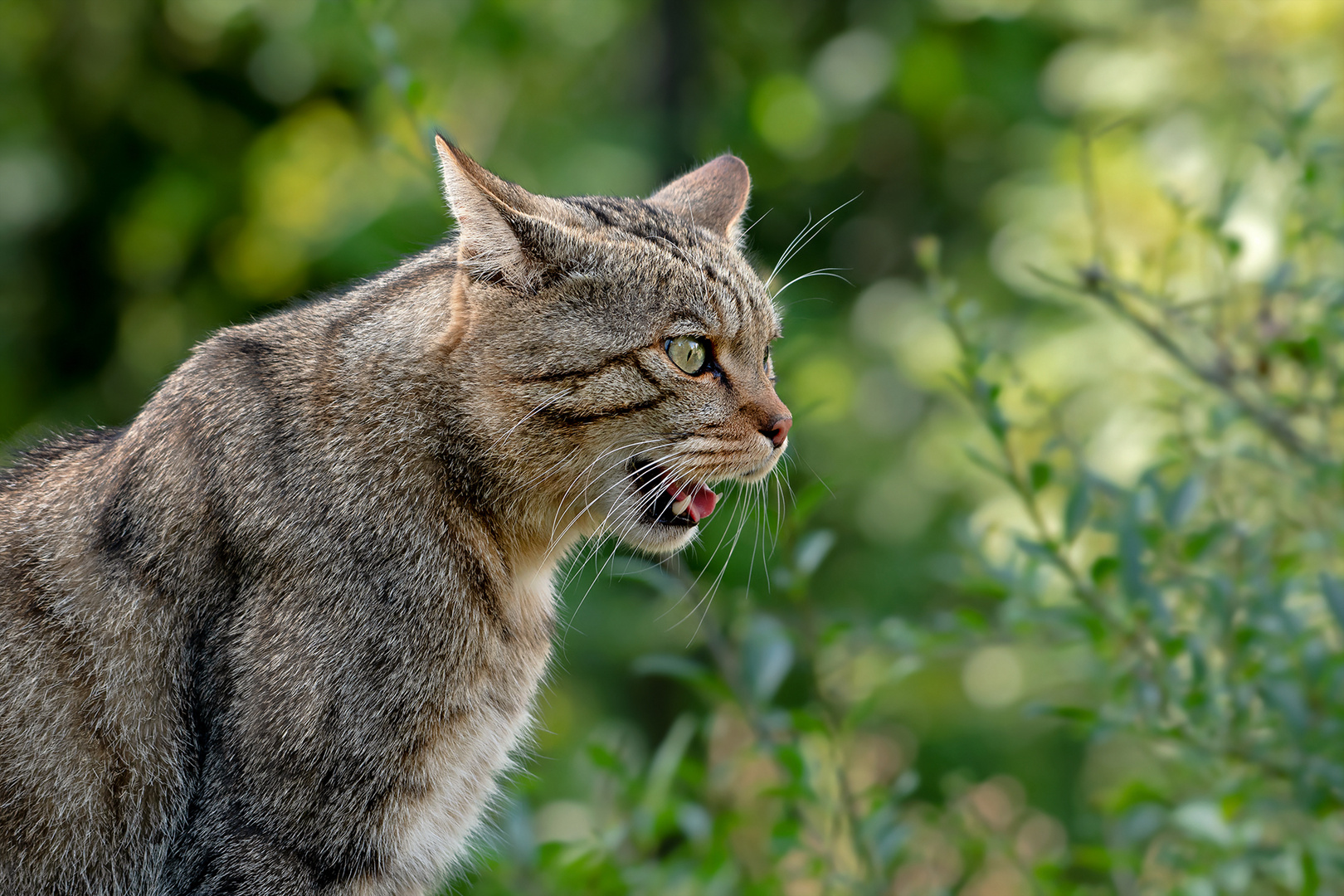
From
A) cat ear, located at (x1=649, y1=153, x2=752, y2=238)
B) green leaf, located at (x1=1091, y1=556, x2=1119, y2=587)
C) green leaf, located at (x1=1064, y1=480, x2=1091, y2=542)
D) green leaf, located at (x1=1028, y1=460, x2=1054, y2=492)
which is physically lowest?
green leaf, located at (x1=1091, y1=556, x2=1119, y2=587)

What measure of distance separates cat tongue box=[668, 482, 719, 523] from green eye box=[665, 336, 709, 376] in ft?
0.78

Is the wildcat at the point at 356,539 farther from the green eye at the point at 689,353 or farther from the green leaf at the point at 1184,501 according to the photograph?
the green leaf at the point at 1184,501

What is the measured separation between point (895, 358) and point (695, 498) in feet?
10.9

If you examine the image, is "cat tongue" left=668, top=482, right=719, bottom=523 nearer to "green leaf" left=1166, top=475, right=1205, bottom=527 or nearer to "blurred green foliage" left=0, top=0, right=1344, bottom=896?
"blurred green foliage" left=0, top=0, right=1344, bottom=896

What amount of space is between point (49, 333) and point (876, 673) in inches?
220

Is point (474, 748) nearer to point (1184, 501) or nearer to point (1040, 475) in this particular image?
point (1040, 475)

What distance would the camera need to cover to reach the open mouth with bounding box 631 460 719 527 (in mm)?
2518

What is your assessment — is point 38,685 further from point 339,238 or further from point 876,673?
point 339,238

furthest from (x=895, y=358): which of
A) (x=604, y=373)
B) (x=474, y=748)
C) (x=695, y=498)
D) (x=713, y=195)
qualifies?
(x=474, y=748)

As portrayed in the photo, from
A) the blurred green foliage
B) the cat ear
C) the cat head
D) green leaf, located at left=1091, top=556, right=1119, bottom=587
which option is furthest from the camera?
the cat ear

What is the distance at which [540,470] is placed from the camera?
2.51m

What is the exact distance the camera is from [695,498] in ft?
8.61

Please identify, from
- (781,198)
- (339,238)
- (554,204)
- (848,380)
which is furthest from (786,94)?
(554,204)

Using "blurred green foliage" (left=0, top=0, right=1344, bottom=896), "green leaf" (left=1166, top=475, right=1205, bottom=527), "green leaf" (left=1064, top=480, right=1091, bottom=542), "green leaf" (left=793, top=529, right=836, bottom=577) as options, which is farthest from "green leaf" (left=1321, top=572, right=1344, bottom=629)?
"green leaf" (left=793, top=529, right=836, bottom=577)
